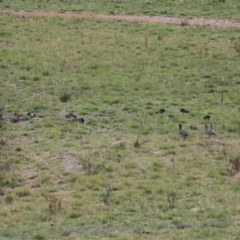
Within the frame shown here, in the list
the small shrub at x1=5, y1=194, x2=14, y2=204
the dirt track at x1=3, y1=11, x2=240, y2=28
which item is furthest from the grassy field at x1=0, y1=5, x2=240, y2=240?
the dirt track at x1=3, y1=11, x2=240, y2=28

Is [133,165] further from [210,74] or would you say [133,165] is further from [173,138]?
[210,74]

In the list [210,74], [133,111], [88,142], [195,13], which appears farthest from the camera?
[195,13]

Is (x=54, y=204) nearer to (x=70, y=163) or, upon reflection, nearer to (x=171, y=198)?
(x=171, y=198)

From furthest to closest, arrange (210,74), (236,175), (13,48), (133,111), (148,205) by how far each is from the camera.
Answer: (13,48), (210,74), (133,111), (236,175), (148,205)

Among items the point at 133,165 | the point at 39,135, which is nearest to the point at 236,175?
the point at 133,165

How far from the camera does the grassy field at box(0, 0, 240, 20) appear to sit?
28.1 metres

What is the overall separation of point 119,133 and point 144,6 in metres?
14.3

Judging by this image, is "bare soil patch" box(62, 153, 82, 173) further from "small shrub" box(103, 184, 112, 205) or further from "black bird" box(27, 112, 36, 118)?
"black bird" box(27, 112, 36, 118)

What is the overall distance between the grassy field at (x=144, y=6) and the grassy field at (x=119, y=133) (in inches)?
97.7

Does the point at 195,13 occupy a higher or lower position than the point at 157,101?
higher

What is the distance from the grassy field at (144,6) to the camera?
28094mm

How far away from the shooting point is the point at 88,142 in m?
15.3

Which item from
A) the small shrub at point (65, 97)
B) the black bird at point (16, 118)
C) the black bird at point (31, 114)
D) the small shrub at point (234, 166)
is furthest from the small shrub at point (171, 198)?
the small shrub at point (65, 97)

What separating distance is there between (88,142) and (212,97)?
14.0 ft
